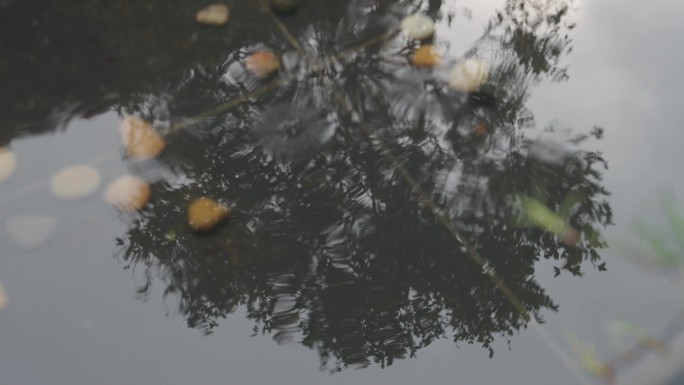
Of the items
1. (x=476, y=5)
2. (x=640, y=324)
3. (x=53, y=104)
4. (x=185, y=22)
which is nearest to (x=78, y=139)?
(x=53, y=104)

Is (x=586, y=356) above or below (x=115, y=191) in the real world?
below

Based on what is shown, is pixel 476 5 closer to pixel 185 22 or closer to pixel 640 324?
pixel 185 22

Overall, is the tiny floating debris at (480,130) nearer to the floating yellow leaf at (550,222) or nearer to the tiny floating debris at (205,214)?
the floating yellow leaf at (550,222)

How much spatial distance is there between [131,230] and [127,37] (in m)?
0.53

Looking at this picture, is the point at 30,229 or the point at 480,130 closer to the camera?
the point at 30,229

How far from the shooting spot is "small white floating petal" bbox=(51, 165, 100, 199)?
1.23 meters

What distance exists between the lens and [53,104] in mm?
1357

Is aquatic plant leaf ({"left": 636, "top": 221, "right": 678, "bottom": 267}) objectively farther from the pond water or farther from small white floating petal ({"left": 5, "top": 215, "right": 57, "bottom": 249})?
small white floating petal ({"left": 5, "top": 215, "right": 57, "bottom": 249})

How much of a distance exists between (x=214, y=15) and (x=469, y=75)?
64 centimetres

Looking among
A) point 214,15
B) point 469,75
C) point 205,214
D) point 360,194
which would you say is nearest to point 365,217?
point 360,194

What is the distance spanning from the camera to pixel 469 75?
1404 millimetres

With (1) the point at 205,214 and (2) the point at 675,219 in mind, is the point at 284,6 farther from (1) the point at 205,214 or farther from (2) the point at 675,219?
(2) the point at 675,219

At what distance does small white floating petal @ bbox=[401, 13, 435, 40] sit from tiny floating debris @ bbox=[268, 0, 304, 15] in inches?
10.7

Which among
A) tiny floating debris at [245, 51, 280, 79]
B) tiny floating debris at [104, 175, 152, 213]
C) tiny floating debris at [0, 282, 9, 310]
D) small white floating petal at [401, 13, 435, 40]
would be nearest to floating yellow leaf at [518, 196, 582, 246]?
small white floating petal at [401, 13, 435, 40]
